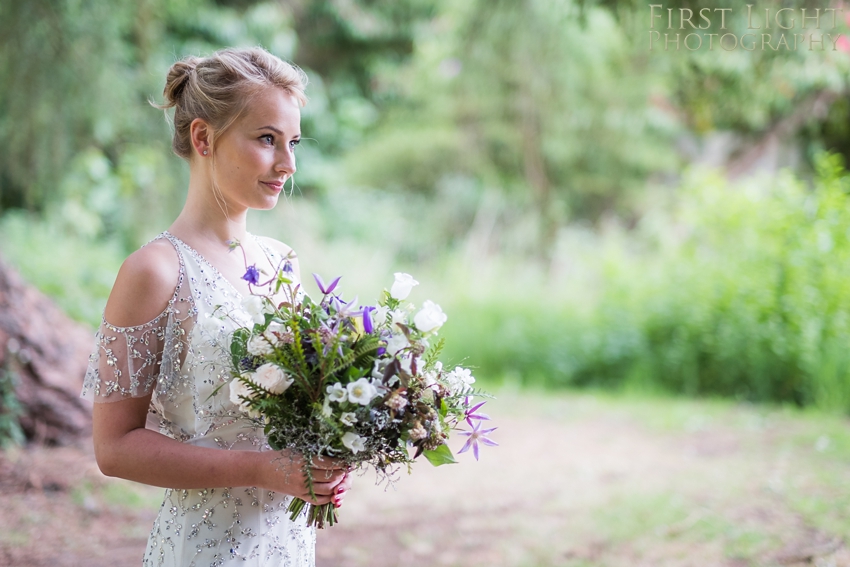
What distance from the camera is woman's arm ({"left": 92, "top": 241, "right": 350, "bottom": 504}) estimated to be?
5.66 ft

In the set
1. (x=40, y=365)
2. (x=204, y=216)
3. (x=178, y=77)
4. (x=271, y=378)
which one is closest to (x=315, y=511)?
(x=271, y=378)

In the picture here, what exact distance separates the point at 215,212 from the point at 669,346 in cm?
685

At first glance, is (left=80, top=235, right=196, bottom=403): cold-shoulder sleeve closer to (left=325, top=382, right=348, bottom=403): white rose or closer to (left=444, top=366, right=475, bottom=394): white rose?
(left=325, top=382, right=348, bottom=403): white rose

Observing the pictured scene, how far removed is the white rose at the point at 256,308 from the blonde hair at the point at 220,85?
0.46 m

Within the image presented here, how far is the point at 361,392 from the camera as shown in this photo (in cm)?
162

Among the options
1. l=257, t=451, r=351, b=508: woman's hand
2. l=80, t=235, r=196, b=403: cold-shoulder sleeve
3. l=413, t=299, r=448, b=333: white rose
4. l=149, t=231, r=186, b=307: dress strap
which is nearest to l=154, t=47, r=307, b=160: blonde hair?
l=149, t=231, r=186, b=307: dress strap

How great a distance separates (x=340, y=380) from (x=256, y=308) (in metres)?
0.29

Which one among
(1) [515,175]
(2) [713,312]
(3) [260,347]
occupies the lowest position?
(3) [260,347]

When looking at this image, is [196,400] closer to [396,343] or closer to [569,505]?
[396,343]

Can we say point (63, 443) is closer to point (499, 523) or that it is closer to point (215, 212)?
point (499, 523)

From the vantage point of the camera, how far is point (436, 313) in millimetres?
1764

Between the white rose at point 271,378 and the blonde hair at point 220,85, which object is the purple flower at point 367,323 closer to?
the white rose at point 271,378

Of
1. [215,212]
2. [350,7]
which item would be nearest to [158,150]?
[215,212]

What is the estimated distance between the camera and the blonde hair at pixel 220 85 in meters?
1.91
